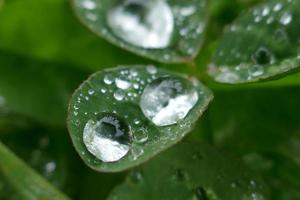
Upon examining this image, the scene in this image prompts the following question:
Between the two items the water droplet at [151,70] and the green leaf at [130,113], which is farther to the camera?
the water droplet at [151,70]

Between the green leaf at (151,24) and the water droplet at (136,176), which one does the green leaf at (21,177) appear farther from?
the green leaf at (151,24)

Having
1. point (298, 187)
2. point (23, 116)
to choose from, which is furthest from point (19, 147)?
point (298, 187)

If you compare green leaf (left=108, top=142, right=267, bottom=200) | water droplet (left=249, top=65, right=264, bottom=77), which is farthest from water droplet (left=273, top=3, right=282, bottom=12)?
green leaf (left=108, top=142, right=267, bottom=200)

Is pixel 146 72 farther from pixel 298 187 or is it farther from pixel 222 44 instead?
pixel 298 187

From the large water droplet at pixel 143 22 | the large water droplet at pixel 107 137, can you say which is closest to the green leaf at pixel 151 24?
the large water droplet at pixel 143 22

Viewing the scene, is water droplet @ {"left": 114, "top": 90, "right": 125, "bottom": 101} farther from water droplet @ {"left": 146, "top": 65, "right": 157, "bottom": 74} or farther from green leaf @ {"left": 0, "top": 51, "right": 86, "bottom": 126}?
green leaf @ {"left": 0, "top": 51, "right": 86, "bottom": 126}

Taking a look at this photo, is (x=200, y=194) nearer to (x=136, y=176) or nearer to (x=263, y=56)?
(x=136, y=176)

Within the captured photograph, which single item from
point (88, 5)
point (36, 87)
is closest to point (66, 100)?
point (36, 87)
